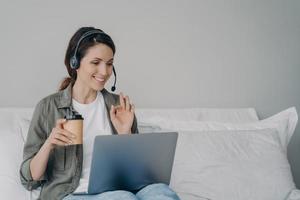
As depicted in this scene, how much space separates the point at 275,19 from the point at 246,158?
935mm

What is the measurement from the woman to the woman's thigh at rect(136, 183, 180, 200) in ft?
0.05

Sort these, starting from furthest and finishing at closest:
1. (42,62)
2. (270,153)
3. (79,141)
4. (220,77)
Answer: (220,77) < (42,62) < (270,153) < (79,141)

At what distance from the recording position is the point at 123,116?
56.7 inches

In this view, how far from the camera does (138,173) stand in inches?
46.7

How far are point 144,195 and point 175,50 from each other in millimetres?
994

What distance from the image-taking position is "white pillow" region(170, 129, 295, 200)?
147 centimetres

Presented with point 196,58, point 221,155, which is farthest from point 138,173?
point 196,58

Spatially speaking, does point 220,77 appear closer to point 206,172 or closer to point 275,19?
point 275,19

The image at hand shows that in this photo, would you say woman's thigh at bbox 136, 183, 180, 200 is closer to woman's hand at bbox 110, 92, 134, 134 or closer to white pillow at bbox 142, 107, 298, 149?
woman's hand at bbox 110, 92, 134, 134

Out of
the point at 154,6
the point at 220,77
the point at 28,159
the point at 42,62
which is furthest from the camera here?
the point at 220,77

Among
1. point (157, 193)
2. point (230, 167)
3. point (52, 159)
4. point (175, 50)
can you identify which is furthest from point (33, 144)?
point (175, 50)

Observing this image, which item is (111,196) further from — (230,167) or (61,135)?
(230,167)

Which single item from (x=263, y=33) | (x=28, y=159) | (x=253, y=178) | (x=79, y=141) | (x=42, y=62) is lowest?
(x=253, y=178)

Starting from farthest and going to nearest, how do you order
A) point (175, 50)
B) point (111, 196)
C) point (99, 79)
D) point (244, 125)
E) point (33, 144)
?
point (175, 50)
point (244, 125)
point (99, 79)
point (33, 144)
point (111, 196)
